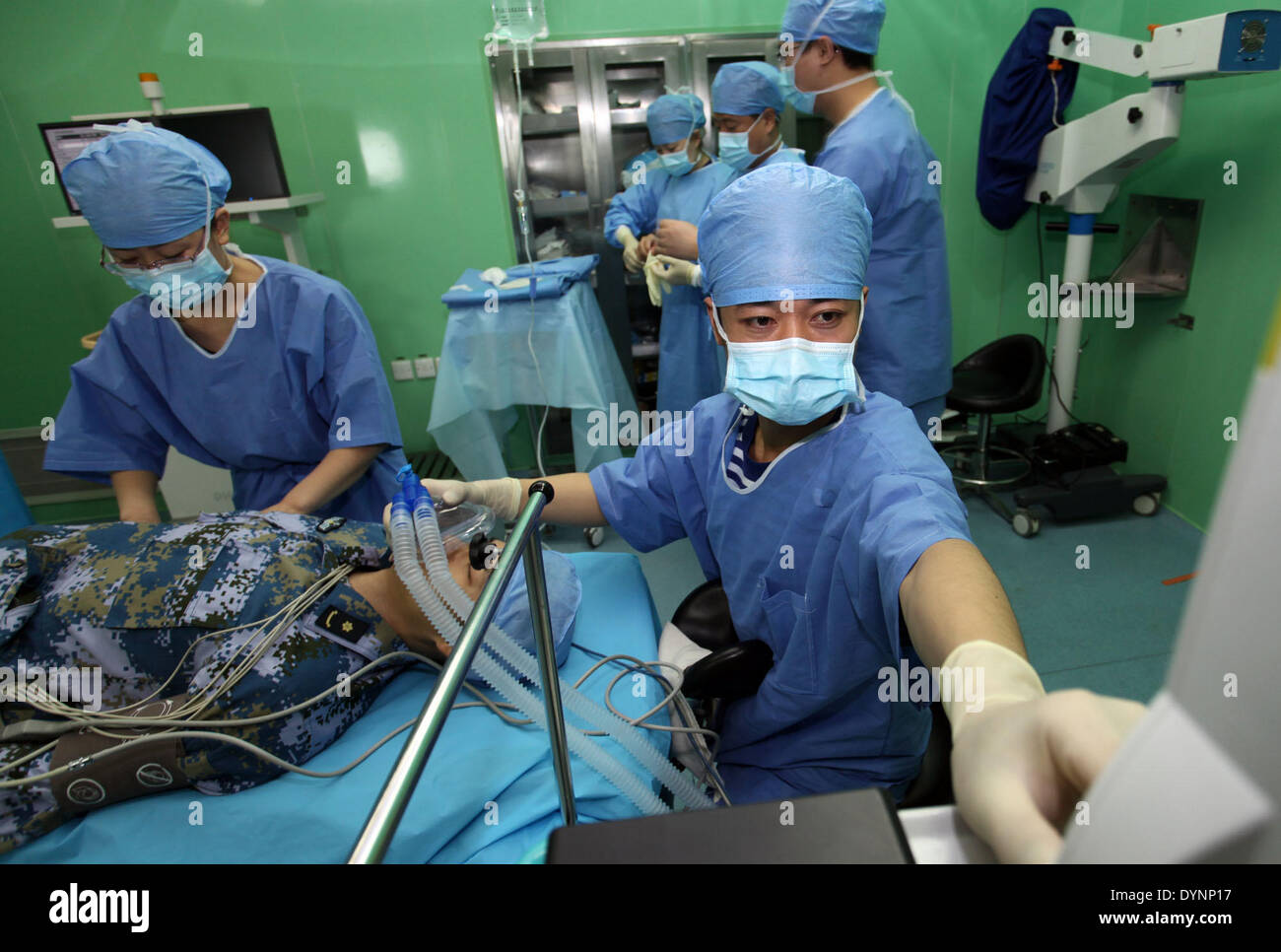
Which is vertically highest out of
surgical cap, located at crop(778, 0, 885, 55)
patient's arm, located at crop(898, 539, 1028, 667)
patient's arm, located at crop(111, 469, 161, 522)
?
surgical cap, located at crop(778, 0, 885, 55)

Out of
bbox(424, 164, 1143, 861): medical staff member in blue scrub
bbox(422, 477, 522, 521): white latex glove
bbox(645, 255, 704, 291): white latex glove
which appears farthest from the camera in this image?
bbox(645, 255, 704, 291): white latex glove

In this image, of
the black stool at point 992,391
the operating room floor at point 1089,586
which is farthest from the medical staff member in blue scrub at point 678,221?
the black stool at point 992,391

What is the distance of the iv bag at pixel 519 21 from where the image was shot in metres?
2.77

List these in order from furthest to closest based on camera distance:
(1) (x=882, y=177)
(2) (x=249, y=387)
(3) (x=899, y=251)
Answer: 1. (3) (x=899, y=251)
2. (1) (x=882, y=177)
3. (2) (x=249, y=387)

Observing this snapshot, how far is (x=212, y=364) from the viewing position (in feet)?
5.03

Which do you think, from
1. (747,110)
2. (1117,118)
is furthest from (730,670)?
(1117,118)

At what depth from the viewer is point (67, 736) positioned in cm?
107

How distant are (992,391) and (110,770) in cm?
292

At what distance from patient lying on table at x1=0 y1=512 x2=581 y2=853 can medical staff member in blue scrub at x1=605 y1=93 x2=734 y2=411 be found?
5.07 ft

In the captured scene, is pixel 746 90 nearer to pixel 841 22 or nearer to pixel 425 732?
pixel 841 22

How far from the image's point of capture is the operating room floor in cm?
200

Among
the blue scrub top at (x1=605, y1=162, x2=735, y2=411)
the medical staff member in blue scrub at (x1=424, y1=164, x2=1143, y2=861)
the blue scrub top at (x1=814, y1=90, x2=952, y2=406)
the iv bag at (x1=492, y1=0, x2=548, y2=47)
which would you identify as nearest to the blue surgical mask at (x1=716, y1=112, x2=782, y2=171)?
the blue scrub top at (x1=605, y1=162, x2=735, y2=411)

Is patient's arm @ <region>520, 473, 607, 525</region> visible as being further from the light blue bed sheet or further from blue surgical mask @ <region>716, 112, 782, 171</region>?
blue surgical mask @ <region>716, 112, 782, 171</region>
